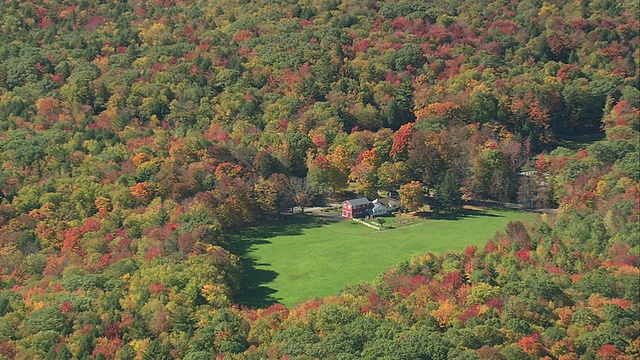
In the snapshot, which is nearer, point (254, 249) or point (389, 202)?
point (254, 249)

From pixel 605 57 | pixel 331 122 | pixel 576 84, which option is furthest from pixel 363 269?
pixel 605 57

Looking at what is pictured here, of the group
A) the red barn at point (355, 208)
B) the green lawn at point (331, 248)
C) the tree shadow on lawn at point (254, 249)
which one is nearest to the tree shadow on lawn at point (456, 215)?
the green lawn at point (331, 248)

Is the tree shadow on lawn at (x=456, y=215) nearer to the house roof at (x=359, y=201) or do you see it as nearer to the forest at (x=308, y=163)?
the forest at (x=308, y=163)

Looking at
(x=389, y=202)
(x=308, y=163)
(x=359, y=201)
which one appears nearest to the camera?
(x=359, y=201)

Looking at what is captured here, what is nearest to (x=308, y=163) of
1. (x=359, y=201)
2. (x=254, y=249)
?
(x=359, y=201)

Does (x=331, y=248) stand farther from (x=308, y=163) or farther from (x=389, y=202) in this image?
(x=308, y=163)

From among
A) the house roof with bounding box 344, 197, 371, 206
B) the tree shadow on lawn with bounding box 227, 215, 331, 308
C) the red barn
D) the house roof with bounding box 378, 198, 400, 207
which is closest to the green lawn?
the tree shadow on lawn with bounding box 227, 215, 331, 308

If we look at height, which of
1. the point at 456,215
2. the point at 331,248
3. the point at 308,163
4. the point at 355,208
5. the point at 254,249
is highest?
the point at 308,163
